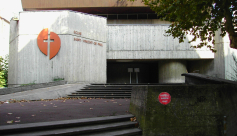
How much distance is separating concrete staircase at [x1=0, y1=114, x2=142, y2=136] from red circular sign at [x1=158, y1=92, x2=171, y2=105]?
101cm

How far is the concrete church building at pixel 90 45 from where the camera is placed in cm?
1709

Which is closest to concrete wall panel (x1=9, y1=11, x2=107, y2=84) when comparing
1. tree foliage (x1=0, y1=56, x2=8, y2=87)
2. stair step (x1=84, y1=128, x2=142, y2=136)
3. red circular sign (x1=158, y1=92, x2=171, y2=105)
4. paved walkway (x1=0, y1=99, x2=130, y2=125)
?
tree foliage (x1=0, y1=56, x2=8, y2=87)

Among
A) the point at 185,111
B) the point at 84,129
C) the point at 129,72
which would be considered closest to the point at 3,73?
the point at 129,72

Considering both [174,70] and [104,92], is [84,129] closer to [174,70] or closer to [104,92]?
[104,92]

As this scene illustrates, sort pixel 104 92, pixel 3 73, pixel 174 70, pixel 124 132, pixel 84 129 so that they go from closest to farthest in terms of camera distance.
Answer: pixel 84 129 < pixel 124 132 < pixel 104 92 < pixel 3 73 < pixel 174 70

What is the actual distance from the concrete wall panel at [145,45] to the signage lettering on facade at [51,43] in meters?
5.84

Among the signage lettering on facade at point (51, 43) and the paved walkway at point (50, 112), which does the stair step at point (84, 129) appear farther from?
the signage lettering on facade at point (51, 43)

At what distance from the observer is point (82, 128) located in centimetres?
518

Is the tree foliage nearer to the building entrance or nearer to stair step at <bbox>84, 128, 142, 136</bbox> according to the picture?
the building entrance

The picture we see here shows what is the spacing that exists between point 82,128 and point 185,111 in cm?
276

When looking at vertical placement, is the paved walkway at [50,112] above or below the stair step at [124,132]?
above

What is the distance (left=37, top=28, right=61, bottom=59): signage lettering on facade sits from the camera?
17016 mm

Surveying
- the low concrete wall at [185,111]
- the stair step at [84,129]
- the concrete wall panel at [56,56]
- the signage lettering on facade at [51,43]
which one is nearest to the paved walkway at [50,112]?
the stair step at [84,129]

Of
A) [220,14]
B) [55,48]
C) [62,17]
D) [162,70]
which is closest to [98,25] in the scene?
[62,17]
